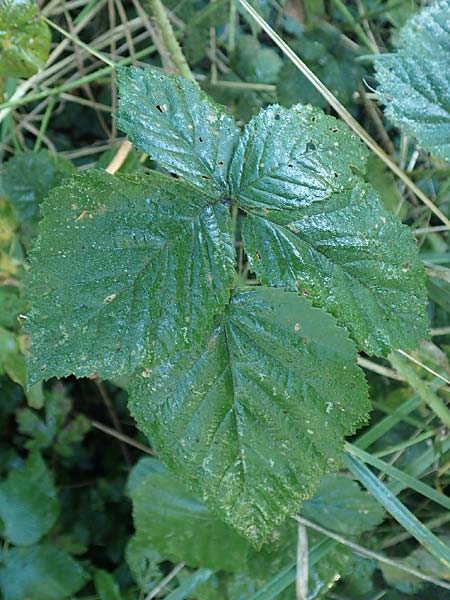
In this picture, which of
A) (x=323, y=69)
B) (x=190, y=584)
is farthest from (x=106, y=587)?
(x=323, y=69)

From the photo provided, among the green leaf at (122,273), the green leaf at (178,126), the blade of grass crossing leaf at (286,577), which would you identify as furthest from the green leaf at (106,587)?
the green leaf at (178,126)

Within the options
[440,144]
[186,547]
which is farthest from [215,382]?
[440,144]

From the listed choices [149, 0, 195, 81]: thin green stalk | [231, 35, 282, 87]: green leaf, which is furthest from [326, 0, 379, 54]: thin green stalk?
[149, 0, 195, 81]: thin green stalk

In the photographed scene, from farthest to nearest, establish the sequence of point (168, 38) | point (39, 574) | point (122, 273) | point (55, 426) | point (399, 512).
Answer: point (55, 426), point (39, 574), point (168, 38), point (399, 512), point (122, 273)

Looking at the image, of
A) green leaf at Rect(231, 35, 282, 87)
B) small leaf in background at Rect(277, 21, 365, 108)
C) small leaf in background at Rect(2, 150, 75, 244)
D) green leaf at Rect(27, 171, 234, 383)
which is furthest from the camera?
green leaf at Rect(231, 35, 282, 87)

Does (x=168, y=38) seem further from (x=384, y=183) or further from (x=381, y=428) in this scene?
(x=381, y=428)

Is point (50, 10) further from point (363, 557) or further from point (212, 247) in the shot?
point (363, 557)

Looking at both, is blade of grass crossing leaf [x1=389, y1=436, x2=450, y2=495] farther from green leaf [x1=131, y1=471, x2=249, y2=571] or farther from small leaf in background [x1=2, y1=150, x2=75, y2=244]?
small leaf in background [x1=2, y1=150, x2=75, y2=244]
